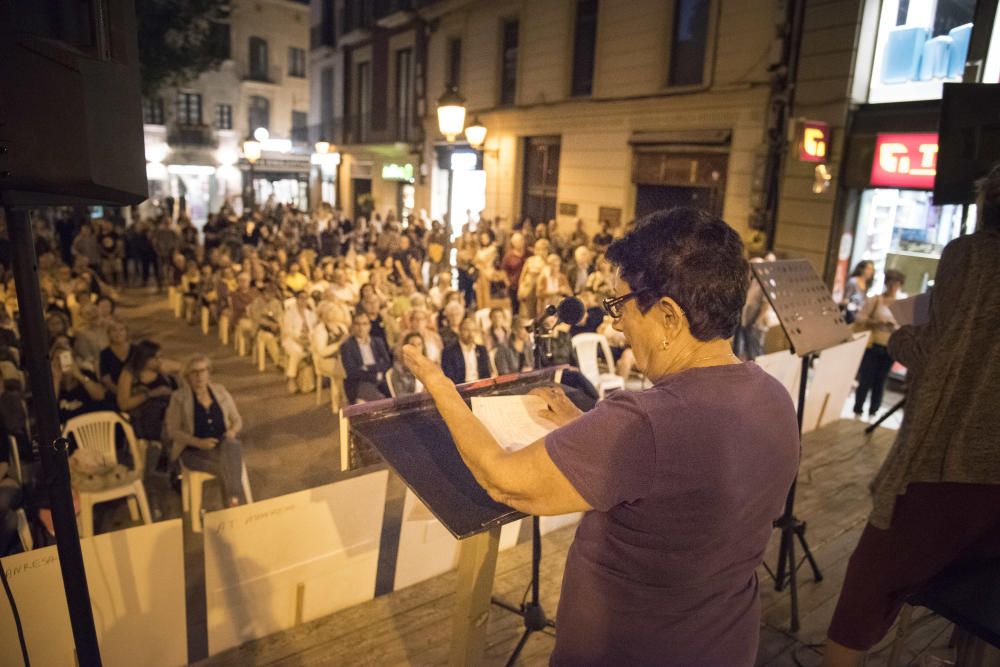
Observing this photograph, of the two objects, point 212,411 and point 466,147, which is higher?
point 466,147

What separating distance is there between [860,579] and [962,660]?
39cm

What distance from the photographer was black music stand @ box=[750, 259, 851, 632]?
2822 mm

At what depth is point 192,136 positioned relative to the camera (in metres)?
30.0

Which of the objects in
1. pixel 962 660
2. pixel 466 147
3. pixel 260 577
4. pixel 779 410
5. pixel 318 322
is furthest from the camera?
pixel 466 147

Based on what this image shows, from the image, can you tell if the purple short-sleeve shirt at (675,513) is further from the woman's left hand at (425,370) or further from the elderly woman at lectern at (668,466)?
the woman's left hand at (425,370)

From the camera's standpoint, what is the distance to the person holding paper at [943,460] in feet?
6.26

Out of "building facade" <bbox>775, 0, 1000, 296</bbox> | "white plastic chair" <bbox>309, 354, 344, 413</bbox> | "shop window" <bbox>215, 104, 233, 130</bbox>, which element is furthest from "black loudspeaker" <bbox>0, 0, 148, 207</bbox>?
"shop window" <bbox>215, 104, 233, 130</bbox>

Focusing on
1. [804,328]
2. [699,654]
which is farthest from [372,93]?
[699,654]

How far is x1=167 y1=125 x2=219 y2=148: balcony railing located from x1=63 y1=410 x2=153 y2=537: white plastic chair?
2978cm

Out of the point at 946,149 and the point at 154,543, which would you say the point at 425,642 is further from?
the point at 946,149

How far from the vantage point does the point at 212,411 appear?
4.29 meters

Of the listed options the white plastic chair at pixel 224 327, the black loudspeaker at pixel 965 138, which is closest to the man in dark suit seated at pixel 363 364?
the white plastic chair at pixel 224 327

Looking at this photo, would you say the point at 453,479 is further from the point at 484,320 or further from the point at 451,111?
the point at 451,111

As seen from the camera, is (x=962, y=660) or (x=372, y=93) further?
(x=372, y=93)
